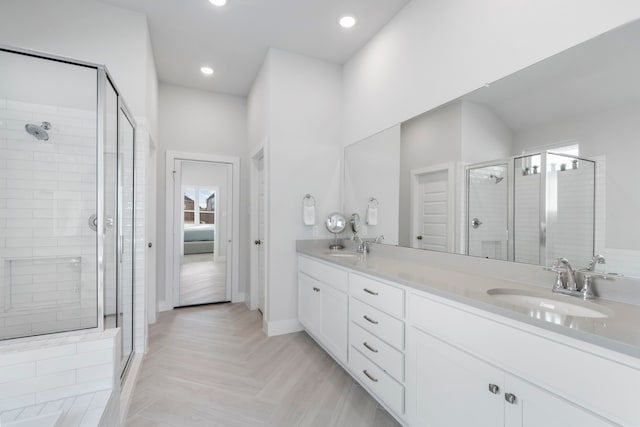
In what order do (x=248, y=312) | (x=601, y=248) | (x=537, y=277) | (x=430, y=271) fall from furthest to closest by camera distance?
(x=248, y=312), (x=430, y=271), (x=537, y=277), (x=601, y=248)

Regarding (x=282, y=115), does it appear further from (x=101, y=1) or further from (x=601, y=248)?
(x=601, y=248)

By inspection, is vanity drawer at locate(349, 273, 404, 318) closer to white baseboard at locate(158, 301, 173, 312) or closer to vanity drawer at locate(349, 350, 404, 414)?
vanity drawer at locate(349, 350, 404, 414)

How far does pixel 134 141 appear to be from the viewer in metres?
2.52

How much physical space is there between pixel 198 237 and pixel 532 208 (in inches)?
175

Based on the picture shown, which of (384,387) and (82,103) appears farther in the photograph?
(82,103)

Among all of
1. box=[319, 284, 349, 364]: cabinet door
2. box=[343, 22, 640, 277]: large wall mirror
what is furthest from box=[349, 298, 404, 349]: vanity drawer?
box=[343, 22, 640, 277]: large wall mirror

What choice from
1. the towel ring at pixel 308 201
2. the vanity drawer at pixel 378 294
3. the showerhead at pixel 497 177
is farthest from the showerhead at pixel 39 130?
the showerhead at pixel 497 177

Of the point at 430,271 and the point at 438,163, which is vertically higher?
the point at 438,163

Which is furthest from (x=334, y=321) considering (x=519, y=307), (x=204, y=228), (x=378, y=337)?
(x=204, y=228)

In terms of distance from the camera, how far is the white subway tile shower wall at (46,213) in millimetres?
2123

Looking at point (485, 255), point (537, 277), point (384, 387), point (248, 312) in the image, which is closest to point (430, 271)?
point (485, 255)

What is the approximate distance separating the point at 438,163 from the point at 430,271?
0.76m

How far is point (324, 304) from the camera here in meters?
2.42

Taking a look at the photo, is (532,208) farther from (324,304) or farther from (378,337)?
(324,304)
